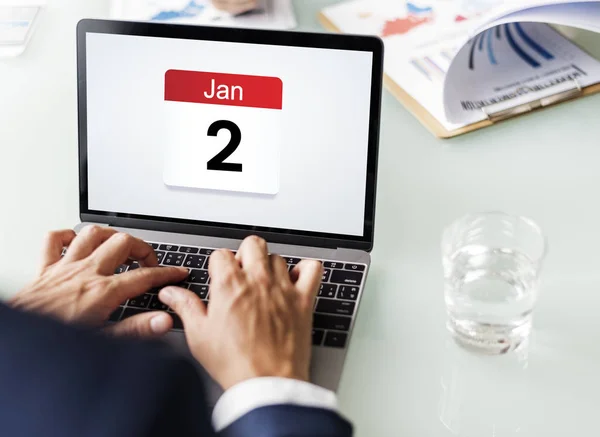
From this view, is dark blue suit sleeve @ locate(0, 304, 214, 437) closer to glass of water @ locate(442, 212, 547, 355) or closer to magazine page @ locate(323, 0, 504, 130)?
glass of water @ locate(442, 212, 547, 355)

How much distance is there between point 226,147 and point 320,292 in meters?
0.20

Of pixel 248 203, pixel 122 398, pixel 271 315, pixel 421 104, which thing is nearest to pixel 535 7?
pixel 421 104

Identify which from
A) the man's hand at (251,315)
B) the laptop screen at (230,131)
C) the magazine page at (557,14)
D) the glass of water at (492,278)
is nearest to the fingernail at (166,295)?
the man's hand at (251,315)

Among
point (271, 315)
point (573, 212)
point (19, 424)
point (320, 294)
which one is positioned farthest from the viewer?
point (573, 212)

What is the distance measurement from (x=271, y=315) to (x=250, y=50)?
0.33 metres

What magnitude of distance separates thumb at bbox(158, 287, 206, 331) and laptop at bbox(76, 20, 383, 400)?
37 mm

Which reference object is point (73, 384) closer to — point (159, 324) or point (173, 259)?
point (159, 324)

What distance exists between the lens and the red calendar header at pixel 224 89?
1021 millimetres

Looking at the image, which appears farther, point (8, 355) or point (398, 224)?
point (398, 224)

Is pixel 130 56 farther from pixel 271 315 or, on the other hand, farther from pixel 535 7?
pixel 535 7

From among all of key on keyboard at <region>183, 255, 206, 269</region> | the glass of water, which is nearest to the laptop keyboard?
key on keyboard at <region>183, 255, 206, 269</region>

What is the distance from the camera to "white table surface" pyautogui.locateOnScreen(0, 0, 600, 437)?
87cm

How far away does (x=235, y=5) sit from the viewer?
1.42 meters

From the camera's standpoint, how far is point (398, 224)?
3.58 ft
